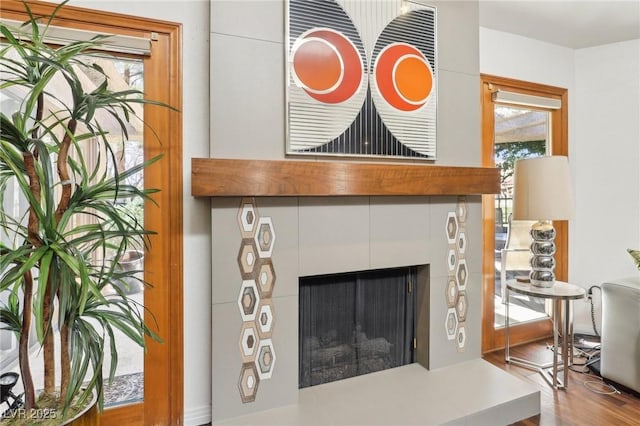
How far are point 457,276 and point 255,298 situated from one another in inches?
53.6

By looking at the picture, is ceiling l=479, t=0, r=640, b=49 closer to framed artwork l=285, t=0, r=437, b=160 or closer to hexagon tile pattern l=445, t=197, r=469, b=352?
framed artwork l=285, t=0, r=437, b=160

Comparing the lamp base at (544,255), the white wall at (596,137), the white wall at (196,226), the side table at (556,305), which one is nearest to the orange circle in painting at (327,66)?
the white wall at (196,226)

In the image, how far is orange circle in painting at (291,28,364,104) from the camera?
1.92m

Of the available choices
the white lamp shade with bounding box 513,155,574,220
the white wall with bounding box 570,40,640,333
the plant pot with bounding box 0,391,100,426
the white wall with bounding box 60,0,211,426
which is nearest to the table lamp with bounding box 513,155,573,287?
the white lamp shade with bounding box 513,155,574,220

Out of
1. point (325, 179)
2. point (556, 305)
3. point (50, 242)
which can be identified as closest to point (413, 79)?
point (325, 179)

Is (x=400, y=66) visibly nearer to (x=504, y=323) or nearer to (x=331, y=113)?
(x=331, y=113)

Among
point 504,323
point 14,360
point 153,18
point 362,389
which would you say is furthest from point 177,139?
point 504,323

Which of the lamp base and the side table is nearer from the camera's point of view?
the side table

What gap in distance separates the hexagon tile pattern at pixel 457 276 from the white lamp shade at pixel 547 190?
42cm

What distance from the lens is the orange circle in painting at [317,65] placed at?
1.92 metres

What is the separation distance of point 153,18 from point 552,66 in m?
3.15

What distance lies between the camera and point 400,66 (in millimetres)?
2170

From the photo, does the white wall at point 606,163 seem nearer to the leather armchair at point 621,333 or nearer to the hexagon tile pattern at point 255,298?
the leather armchair at point 621,333

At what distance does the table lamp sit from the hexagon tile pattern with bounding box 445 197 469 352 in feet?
1.34
